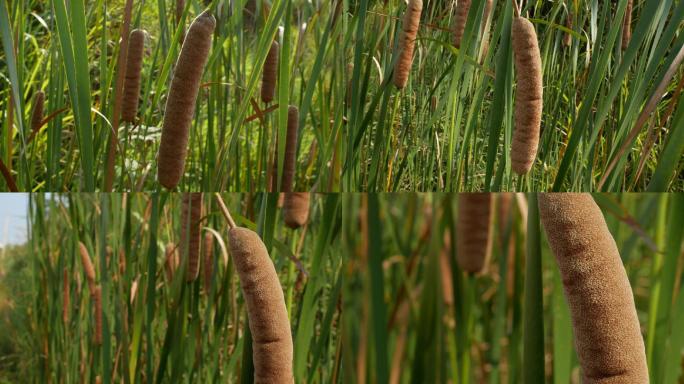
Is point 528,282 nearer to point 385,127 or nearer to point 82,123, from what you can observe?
point 385,127

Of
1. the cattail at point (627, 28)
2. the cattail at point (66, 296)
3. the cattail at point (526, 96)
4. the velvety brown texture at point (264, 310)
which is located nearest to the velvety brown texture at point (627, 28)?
the cattail at point (627, 28)

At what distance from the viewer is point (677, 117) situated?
2.01 ft

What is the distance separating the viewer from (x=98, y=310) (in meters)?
0.45

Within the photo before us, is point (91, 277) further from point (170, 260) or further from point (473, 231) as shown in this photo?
point (473, 231)

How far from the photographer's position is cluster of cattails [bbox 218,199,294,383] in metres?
0.35

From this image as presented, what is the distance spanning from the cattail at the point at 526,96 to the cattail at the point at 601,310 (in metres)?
0.31

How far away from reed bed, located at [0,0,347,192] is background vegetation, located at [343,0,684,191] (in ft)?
0.12

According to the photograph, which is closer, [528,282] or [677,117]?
[528,282]

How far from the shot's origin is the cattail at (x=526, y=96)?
22.5 inches

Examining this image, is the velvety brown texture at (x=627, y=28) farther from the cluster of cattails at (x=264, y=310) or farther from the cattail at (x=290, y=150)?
the cluster of cattails at (x=264, y=310)

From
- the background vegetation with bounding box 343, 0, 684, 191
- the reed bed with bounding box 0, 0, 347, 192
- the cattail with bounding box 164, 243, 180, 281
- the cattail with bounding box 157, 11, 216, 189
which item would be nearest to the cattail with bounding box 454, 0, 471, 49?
the background vegetation with bounding box 343, 0, 684, 191

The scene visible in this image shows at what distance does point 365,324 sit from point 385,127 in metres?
0.27

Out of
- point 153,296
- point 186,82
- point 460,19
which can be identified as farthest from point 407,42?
point 153,296

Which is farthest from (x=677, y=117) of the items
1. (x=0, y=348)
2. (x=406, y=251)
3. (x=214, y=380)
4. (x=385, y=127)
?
(x=0, y=348)
